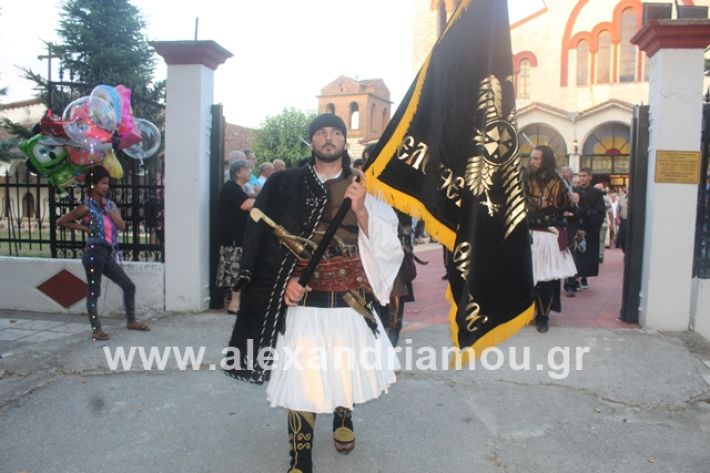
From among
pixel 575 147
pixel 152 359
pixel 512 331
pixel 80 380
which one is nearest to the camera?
pixel 512 331

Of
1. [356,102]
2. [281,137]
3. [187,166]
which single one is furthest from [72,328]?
[356,102]

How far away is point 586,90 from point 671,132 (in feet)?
78.5

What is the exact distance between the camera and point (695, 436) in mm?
3926

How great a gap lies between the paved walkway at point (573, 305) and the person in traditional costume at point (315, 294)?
3280 millimetres

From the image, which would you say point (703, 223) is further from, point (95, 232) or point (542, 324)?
point (95, 232)

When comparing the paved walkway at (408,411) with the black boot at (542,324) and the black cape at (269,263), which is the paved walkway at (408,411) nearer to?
the black boot at (542,324)

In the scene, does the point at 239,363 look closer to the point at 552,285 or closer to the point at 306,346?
the point at 306,346

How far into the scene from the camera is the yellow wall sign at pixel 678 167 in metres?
6.16

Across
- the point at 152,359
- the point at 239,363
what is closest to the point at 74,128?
the point at 152,359

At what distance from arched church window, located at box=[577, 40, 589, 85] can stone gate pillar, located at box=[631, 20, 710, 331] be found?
23.8m

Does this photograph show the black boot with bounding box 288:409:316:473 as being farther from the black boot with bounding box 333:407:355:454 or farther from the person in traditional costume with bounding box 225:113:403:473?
the black boot with bounding box 333:407:355:454

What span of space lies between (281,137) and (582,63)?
2661cm

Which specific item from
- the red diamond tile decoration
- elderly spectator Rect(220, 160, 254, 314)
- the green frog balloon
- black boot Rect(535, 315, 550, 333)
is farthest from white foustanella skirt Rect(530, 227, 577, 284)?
the red diamond tile decoration

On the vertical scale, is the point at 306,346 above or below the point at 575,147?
below
